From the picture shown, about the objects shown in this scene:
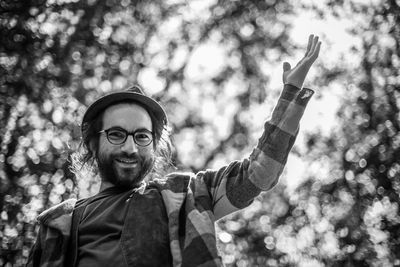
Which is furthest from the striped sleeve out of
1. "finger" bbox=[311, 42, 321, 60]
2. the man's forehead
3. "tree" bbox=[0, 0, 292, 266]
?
"tree" bbox=[0, 0, 292, 266]

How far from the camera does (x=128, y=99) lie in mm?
3180

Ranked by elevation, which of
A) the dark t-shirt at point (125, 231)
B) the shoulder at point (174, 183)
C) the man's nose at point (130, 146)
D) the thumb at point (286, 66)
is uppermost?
the thumb at point (286, 66)

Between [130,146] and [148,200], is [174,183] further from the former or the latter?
[130,146]

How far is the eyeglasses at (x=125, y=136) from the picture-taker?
3012 millimetres

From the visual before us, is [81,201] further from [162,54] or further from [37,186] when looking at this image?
[162,54]

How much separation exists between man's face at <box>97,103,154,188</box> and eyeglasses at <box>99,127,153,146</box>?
0.01 metres

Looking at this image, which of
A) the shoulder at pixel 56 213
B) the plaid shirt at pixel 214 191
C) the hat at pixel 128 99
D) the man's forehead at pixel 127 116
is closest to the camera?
the plaid shirt at pixel 214 191

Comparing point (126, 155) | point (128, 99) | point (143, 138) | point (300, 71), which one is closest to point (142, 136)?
point (143, 138)

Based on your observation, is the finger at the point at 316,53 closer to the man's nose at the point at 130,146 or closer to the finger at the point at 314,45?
the finger at the point at 314,45

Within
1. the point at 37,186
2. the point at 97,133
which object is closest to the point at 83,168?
the point at 97,133

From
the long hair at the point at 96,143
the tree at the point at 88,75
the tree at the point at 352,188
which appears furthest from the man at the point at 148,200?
the tree at the point at 352,188

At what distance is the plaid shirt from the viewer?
2574mm

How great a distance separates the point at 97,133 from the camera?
3.24 m

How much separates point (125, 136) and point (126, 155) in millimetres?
97
